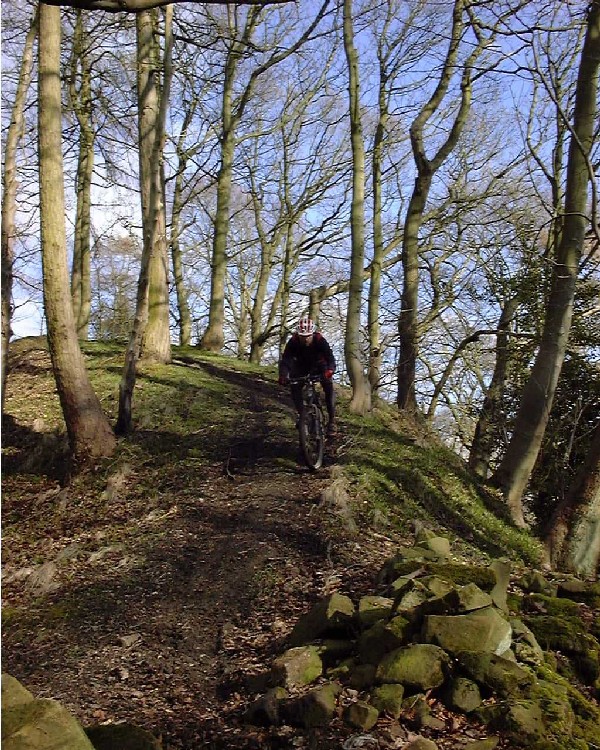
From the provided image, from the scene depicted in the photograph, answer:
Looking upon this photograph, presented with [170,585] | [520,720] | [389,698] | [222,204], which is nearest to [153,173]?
[170,585]

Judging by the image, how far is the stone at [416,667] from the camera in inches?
160

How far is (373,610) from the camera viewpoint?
507cm

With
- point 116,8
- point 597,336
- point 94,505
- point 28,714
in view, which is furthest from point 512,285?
point 28,714

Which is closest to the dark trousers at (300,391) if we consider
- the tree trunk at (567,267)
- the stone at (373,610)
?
the tree trunk at (567,267)

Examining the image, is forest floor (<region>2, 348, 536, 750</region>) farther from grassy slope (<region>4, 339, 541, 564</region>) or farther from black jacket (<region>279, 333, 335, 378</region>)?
black jacket (<region>279, 333, 335, 378</region>)

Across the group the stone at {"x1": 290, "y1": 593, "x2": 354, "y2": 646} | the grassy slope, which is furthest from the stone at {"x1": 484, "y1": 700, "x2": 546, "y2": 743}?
the grassy slope

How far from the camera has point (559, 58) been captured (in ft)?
48.8

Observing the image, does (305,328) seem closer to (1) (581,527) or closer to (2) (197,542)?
(2) (197,542)

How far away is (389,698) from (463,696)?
1.35 ft

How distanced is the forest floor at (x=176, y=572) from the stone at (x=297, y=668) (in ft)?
0.72

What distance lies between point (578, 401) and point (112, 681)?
10.7 m

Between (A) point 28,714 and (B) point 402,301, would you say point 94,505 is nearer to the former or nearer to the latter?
(A) point 28,714

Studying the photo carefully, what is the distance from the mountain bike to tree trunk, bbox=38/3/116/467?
2961 millimetres

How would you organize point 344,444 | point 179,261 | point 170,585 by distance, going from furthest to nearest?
point 179,261, point 344,444, point 170,585
